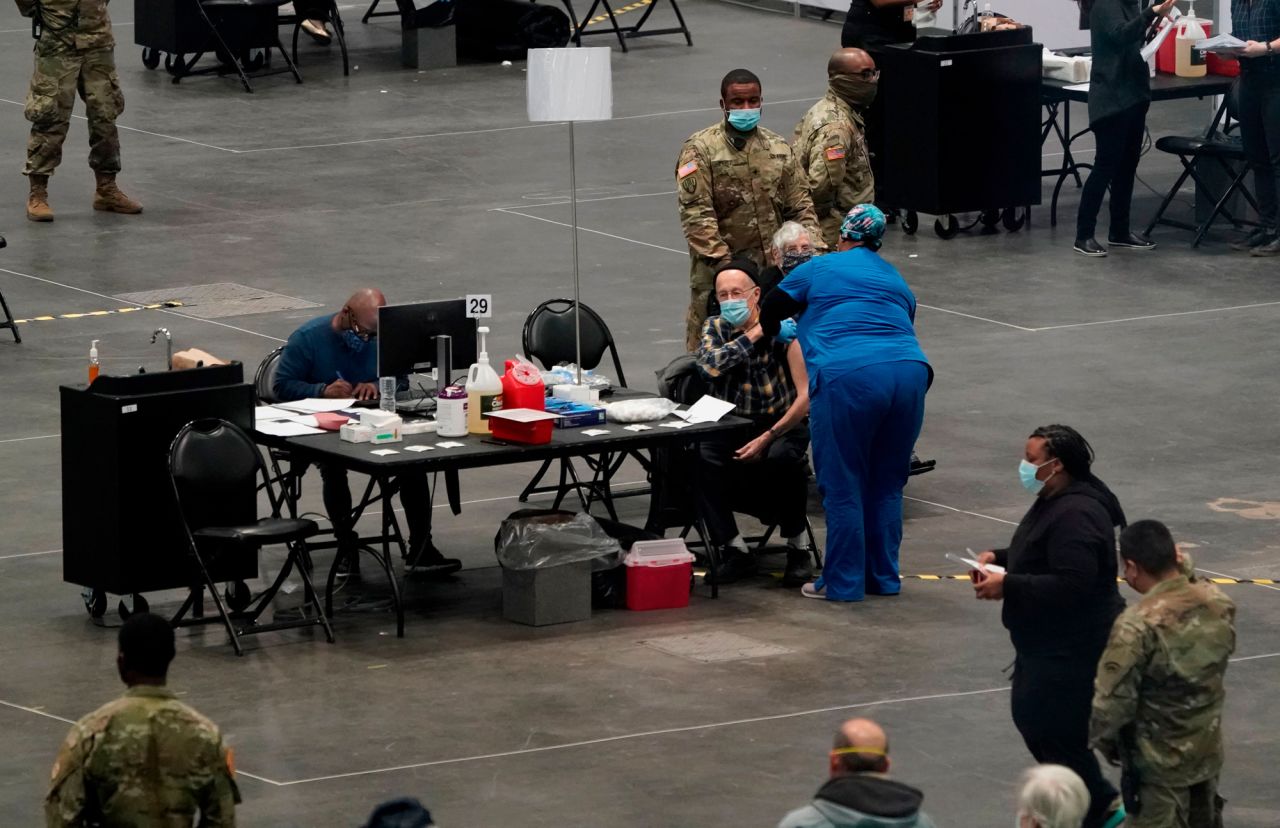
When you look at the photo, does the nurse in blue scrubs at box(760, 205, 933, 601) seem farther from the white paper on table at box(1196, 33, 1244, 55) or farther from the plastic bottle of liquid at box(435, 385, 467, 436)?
the white paper on table at box(1196, 33, 1244, 55)

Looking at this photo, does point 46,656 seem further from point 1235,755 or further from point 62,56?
point 62,56

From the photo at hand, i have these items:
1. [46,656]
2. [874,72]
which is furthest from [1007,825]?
[874,72]

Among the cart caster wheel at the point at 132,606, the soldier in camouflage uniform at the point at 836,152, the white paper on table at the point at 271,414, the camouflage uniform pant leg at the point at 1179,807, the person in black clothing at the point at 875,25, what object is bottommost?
the cart caster wheel at the point at 132,606

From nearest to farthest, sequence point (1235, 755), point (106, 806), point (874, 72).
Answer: point (106, 806)
point (1235, 755)
point (874, 72)

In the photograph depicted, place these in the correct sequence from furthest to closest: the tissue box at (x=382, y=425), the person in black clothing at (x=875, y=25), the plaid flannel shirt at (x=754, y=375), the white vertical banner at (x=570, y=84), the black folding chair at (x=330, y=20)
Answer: the black folding chair at (x=330, y=20) < the person in black clothing at (x=875, y=25) < the white vertical banner at (x=570, y=84) < the plaid flannel shirt at (x=754, y=375) < the tissue box at (x=382, y=425)

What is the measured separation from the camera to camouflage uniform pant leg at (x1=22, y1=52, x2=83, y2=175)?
1944 centimetres

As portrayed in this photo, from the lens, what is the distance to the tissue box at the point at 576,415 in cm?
1138

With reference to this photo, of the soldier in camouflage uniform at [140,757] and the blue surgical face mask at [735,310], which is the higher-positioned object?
the blue surgical face mask at [735,310]

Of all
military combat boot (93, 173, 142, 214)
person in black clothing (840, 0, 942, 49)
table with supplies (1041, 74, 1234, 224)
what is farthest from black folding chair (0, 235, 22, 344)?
table with supplies (1041, 74, 1234, 224)

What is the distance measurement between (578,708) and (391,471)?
148cm

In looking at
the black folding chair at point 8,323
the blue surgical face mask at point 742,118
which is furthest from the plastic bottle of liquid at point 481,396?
the black folding chair at point 8,323

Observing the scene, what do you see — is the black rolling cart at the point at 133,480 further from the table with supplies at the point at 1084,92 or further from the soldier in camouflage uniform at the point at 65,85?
the table with supplies at the point at 1084,92

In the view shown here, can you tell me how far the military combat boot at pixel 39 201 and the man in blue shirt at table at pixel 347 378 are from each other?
327 inches

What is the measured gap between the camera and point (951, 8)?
2641cm
